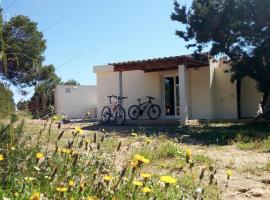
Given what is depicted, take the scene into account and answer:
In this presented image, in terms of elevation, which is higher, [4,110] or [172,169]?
[4,110]

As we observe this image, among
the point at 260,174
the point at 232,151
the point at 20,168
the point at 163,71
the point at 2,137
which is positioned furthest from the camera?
the point at 163,71

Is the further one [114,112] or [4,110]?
[114,112]

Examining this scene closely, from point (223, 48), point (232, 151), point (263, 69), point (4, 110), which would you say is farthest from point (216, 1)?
point (4, 110)

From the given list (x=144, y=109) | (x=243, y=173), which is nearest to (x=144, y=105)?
(x=144, y=109)

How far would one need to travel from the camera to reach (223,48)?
1509 centimetres

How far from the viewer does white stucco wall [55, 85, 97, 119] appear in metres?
27.5

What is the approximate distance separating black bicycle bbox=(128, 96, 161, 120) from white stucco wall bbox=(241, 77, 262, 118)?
4227 millimetres

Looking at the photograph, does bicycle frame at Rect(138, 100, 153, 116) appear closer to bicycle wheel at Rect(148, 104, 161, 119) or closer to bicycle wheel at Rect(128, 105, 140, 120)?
bicycle wheel at Rect(128, 105, 140, 120)

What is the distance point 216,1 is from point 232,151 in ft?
26.6

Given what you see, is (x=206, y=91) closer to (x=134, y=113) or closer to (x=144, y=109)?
(x=144, y=109)

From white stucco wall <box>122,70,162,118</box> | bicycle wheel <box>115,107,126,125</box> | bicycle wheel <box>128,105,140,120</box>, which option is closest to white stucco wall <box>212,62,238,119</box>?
white stucco wall <box>122,70,162,118</box>

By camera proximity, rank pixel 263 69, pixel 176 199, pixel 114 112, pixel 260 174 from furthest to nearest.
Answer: pixel 114 112 → pixel 263 69 → pixel 260 174 → pixel 176 199

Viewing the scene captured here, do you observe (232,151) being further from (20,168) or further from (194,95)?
(194,95)

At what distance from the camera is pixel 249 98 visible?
65.7 ft
